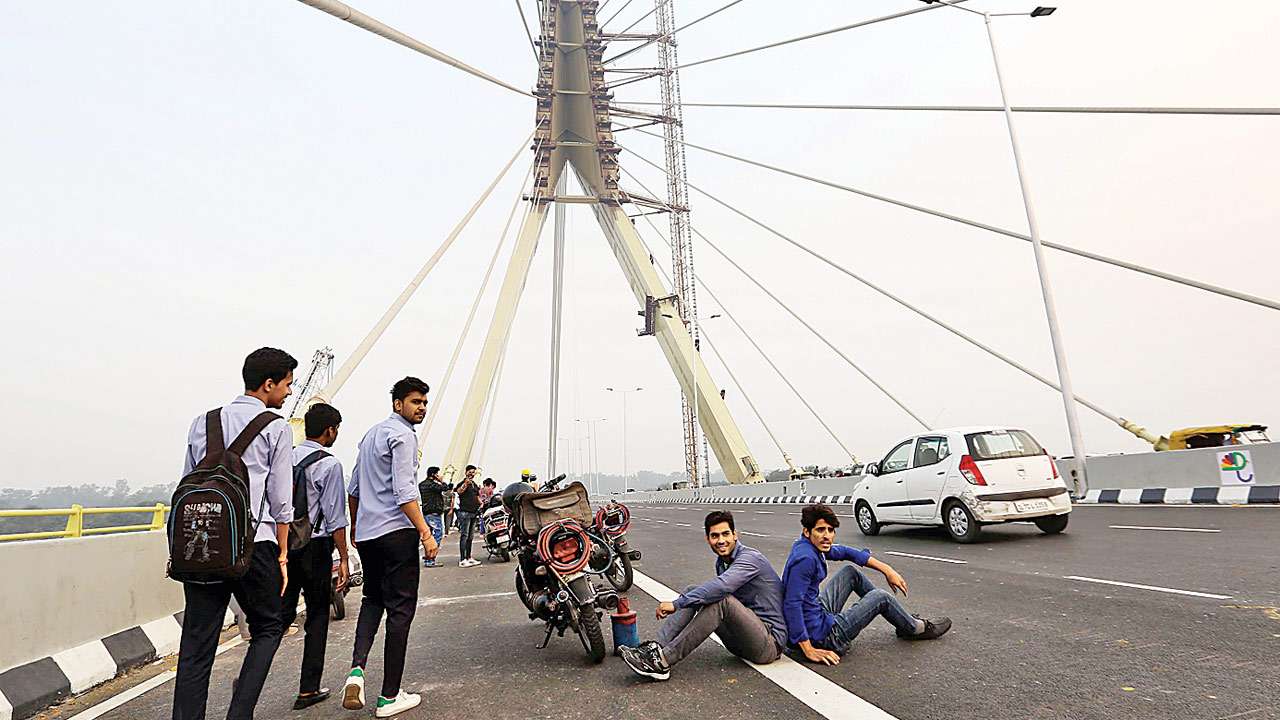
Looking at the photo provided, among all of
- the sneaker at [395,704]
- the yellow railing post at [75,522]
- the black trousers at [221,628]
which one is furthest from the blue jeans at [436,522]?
the black trousers at [221,628]

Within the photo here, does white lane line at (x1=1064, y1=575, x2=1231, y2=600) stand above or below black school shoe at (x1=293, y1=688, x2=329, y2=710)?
above

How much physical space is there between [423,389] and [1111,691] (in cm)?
402

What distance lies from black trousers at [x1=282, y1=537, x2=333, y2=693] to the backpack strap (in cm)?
128

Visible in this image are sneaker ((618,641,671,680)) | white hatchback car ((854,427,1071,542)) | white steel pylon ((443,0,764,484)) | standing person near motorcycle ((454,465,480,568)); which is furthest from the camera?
white steel pylon ((443,0,764,484))

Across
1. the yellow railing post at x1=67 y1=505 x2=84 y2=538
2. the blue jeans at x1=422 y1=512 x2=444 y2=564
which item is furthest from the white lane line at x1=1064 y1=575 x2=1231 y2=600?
the blue jeans at x1=422 y1=512 x2=444 y2=564

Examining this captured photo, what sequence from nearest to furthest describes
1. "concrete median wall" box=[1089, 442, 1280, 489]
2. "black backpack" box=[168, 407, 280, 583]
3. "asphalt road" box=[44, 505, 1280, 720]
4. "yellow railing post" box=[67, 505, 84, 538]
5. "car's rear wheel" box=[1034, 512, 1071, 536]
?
"black backpack" box=[168, 407, 280, 583]
"asphalt road" box=[44, 505, 1280, 720]
"yellow railing post" box=[67, 505, 84, 538]
"car's rear wheel" box=[1034, 512, 1071, 536]
"concrete median wall" box=[1089, 442, 1280, 489]

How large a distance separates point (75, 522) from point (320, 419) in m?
2.60

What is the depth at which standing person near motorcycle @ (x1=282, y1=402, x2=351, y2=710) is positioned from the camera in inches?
180

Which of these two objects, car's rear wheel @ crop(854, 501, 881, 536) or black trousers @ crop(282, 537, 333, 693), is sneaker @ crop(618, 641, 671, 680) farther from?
car's rear wheel @ crop(854, 501, 881, 536)

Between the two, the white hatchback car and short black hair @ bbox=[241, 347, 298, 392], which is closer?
short black hair @ bbox=[241, 347, 298, 392]

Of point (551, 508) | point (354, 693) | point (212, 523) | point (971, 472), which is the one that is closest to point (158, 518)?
point (551, 508)

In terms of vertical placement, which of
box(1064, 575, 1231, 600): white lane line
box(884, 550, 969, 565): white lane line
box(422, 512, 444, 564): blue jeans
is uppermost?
box(422, 512, 444, 564): blue jeans

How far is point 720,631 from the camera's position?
4715 millimetres

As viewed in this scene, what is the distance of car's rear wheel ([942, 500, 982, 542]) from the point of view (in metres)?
10.9
